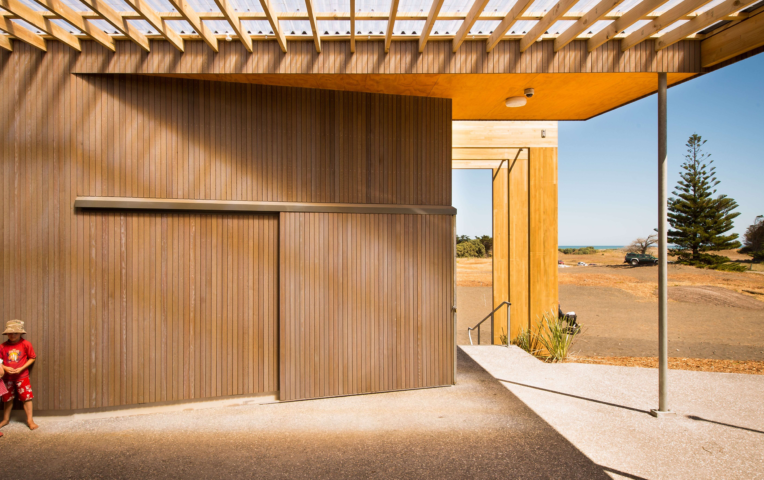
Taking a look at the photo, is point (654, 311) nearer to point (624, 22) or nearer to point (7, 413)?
point (624, 22)

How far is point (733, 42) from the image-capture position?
3406 millimetres

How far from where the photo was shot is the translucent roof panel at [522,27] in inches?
140

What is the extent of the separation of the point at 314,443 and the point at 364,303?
1614mm

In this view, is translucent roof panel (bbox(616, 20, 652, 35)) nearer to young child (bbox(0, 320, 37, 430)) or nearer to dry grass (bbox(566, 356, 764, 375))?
dry grass (bbox(566, 356, 764, 375))

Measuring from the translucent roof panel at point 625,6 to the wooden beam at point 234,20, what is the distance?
138 inches

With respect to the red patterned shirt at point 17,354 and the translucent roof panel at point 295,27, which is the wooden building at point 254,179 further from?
the red patterned shirt at point 17,354

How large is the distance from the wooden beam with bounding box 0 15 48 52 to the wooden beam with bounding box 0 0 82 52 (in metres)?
0.25

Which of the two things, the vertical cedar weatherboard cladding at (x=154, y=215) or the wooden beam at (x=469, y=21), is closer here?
the wooden beam at (x=469, y=21)

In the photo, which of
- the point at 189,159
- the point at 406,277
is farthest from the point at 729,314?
A: the point at 189,159

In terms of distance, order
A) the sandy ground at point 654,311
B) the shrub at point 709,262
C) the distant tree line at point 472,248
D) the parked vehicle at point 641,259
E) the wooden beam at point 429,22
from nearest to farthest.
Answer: the wooden beam at point 429,22, the sandy ground at point 654,311, the shrub at point 709,262, the parked vehicle at point 641,259, the distant tree line at point 472,248

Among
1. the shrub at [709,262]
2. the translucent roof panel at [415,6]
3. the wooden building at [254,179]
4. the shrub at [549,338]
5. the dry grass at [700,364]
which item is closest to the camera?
the translucent roof panel at [415,6]

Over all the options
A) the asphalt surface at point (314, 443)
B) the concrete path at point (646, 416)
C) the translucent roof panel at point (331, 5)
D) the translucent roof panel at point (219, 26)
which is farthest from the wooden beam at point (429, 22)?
the concrete path at point (646, 416)

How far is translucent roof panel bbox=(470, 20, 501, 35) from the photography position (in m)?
3.54

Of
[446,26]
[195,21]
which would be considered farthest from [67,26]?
[446,26]
